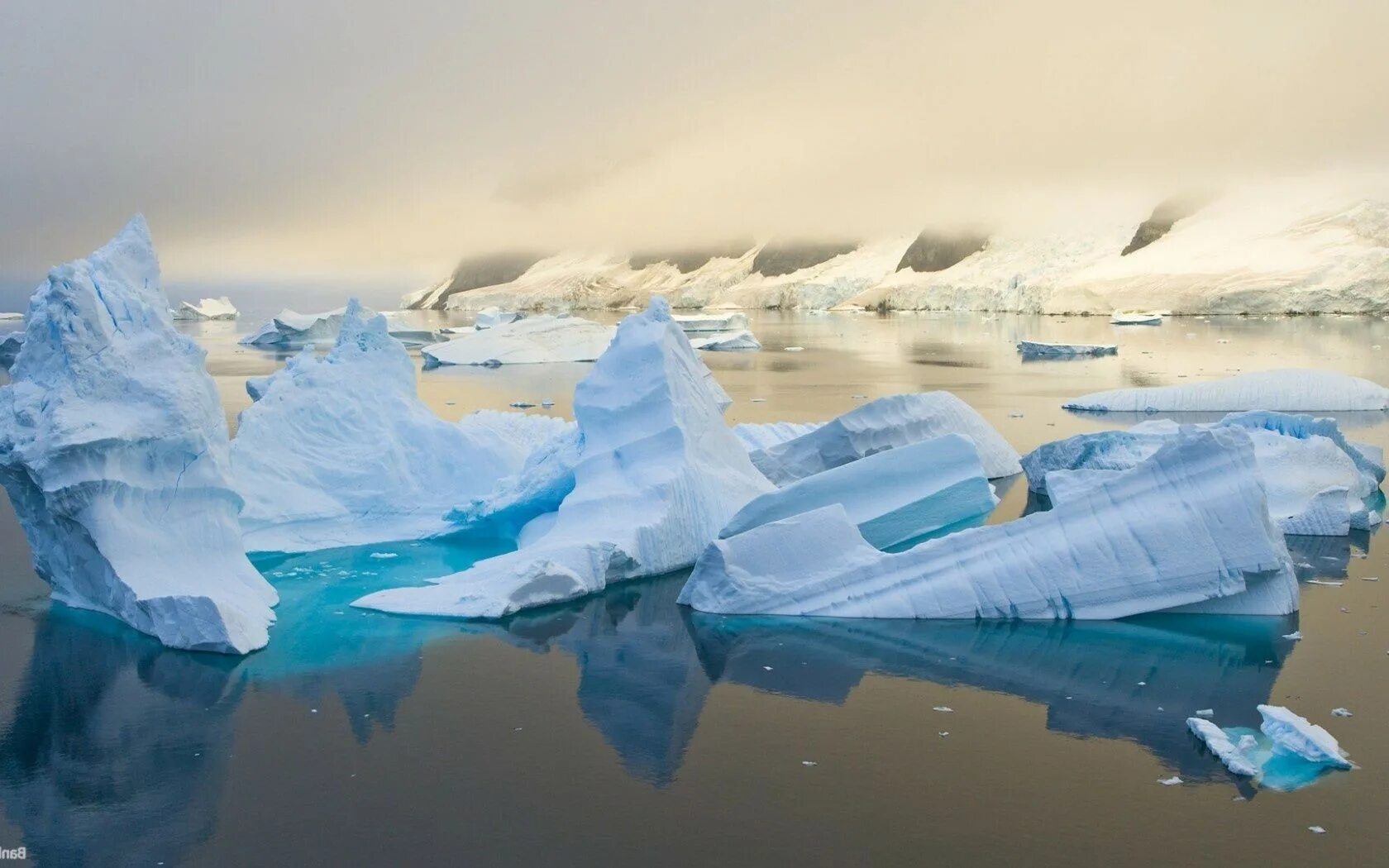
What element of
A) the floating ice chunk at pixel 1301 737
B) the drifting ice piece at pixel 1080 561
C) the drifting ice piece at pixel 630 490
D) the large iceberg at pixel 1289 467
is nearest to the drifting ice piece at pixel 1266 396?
the large iceberg at pixel 1289 467

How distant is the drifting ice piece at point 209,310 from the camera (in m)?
57.7

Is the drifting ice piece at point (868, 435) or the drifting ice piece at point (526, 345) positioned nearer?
the drifting ice piece at point (868, 435)

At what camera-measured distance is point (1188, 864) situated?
4.03 metres

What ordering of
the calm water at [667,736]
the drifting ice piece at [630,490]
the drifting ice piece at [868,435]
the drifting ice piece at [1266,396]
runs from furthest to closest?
the drifting ice piece at [1266,396], the drifting ice piece at [868,435], the drifting ice piece at [630,490], the calm water at [667,736]

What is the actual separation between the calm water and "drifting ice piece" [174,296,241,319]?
5397cm

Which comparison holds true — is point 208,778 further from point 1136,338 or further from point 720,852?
point 1136,338

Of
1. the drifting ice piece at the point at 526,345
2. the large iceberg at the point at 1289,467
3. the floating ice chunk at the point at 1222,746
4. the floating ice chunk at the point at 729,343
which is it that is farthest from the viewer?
the floating ice chunk at the point at 729,343

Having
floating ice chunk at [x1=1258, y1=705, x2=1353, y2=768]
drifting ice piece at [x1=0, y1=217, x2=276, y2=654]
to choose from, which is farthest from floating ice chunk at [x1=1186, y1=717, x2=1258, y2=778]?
drifting ice piece at [x1=0, y1=217, x2=276, y2=654]

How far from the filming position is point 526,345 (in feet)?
91.5

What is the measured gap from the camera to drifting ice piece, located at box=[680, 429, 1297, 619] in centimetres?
648

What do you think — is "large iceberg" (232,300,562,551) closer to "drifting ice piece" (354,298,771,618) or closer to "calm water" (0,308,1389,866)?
"calm water" (0,308,1389,866)

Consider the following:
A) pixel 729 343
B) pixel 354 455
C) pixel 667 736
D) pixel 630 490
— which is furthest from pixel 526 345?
pixel 667 736

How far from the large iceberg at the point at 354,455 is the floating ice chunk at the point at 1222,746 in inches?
224

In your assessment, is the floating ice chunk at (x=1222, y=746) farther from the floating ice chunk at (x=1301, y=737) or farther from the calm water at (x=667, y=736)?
the floating ice chunk at (x=1301, y=737)
